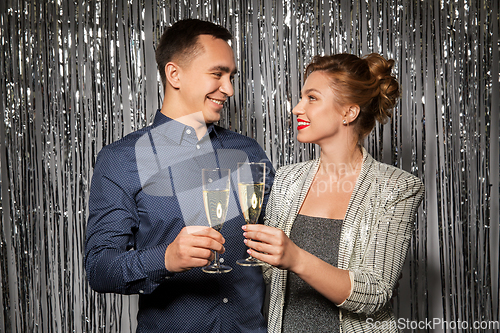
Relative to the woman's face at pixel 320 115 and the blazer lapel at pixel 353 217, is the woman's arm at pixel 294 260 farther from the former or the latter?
the woman's face at pixel 320 115

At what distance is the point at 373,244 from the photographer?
118cm

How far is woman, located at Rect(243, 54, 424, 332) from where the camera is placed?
3.66 feet

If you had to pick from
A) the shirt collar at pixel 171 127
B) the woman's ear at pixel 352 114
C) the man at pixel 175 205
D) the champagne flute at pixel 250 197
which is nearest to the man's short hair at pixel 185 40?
the man at pixel 175 205

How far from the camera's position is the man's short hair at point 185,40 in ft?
4.76

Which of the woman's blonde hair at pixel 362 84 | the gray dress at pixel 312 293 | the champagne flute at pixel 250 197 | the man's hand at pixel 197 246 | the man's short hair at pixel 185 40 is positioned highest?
the man's short hair at pixel 185 40

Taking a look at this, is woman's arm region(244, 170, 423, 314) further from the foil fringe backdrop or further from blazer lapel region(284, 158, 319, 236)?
the foil fringe backdrop

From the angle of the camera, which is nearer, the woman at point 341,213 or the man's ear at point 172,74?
the woman at point 341,213

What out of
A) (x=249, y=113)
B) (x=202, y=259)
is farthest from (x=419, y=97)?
(x=202, y=259)

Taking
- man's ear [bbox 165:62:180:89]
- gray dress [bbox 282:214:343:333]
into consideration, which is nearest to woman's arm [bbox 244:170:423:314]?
gray dress [bbox 282:214:343:333]

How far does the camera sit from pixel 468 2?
6.46 ft

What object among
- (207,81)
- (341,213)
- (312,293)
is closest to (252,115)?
(207,81)

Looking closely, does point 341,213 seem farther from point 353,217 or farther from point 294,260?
point 294,260

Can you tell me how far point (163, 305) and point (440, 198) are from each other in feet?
4.69

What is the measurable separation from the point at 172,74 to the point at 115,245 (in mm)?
633
